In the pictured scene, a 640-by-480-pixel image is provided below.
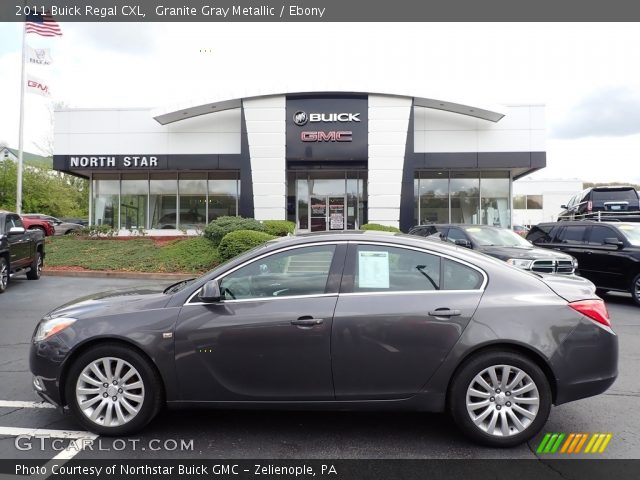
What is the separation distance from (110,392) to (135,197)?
2117 cm

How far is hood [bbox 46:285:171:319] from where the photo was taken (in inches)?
139

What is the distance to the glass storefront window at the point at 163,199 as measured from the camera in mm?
22612

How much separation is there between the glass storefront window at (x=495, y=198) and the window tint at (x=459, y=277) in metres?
19.3

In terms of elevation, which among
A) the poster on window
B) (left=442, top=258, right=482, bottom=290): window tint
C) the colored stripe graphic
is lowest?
the colored stripe graphic

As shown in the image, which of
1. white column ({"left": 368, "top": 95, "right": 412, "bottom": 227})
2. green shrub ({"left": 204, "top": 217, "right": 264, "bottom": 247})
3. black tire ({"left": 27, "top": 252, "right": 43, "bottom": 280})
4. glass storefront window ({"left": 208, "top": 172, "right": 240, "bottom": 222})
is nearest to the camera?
black tire ({"left": 27, "top": 252, "right": 43, "bottom": 280})

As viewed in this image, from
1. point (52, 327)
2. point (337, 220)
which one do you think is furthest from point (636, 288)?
point (337, 220)

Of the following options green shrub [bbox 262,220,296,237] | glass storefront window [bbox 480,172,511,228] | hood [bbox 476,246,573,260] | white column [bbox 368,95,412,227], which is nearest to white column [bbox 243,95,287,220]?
green shrub [bbox 262,220,296,237]

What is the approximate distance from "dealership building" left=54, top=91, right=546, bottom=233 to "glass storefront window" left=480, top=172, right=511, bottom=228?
0.05 m

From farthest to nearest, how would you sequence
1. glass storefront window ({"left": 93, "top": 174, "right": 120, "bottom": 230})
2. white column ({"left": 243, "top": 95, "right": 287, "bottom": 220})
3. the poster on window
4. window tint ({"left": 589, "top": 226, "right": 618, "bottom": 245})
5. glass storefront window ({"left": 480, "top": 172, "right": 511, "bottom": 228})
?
glass storefront window ({"left": 93, "top": 174, "right": 120, "bottom": 230})
the poster on window
glass storefront window ({"left": 480, "top": 172, "right": 511, "bottom": 228})
white column ({"left": 243, "top": 95, "right": 287, "bottom": 220})
window tint ({"left": 589, "top": 226, "right": 618, "bottom": 245})

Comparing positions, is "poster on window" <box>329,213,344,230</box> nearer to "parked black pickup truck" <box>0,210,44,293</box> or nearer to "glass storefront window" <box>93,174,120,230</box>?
"glass storefront window" <box>93,174,120,230</box>

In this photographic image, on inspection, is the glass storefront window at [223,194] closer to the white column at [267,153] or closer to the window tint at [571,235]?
the white column at [267,153]

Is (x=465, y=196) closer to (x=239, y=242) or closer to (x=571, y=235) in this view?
(x=571, y=235)

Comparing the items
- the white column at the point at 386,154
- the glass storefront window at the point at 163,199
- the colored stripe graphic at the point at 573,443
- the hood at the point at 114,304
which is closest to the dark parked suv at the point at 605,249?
the colored stripe graphic at the point at 573,443

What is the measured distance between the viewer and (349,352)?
3.31 m
